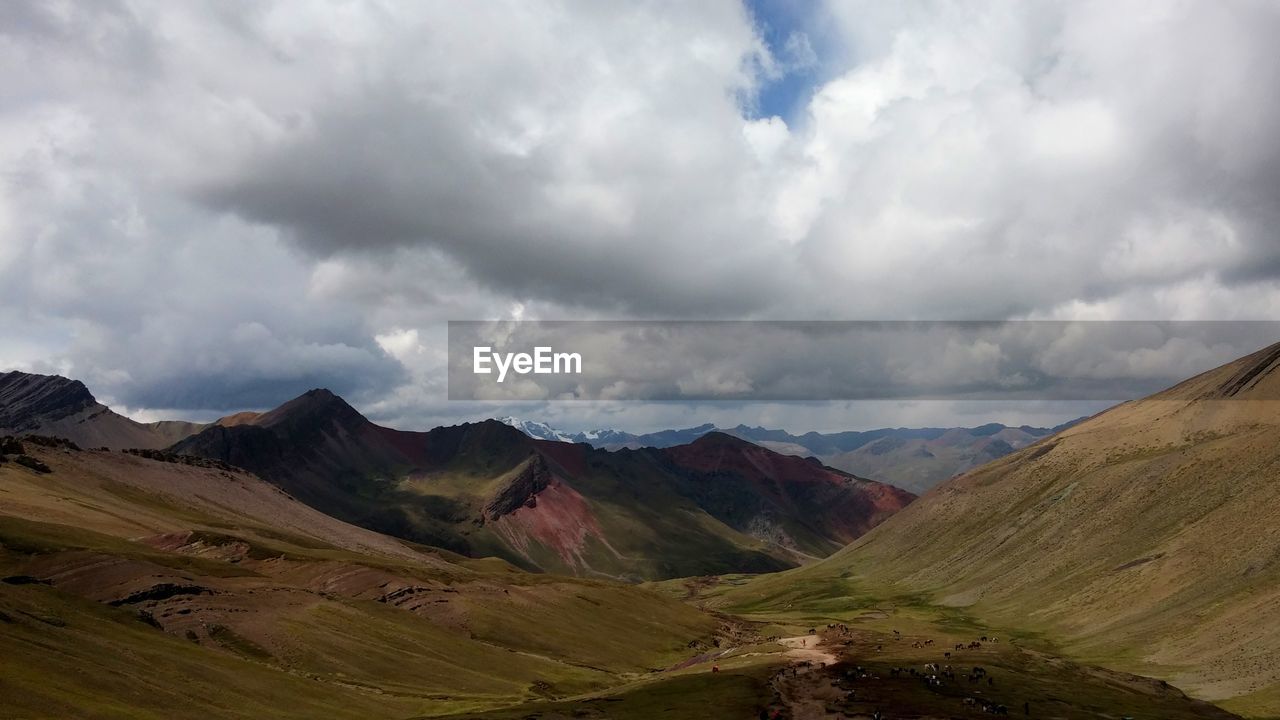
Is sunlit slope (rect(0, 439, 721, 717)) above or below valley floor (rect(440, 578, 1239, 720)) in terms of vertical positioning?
above

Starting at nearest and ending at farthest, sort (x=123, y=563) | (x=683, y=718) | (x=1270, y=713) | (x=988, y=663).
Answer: (x=683, y=718) < (x=1270, y=713) < (x=123, y=563) < (x=988, y=663)

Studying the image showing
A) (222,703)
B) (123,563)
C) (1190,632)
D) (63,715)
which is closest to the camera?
(63,715)

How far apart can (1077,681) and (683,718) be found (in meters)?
85.9

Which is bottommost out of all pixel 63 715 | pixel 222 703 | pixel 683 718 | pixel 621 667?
pixel 621 667

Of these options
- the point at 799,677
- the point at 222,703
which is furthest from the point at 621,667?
the point at 222,703

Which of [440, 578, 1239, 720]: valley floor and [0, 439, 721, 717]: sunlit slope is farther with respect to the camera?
[440, 578, 1239, 720]: valley floor

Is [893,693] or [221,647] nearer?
[221,647]

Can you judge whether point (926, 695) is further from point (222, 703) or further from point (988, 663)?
point (222, 703)

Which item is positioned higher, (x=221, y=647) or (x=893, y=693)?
(x=221, y=647)

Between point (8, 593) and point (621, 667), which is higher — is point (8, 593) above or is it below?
above

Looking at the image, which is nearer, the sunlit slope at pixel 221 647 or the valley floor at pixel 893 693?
the sunlit slope at pixel 221 647

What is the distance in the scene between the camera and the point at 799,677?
15600 centimetres

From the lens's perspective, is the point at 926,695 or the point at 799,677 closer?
the point at 926,695

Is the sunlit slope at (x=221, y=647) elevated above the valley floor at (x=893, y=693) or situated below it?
above
